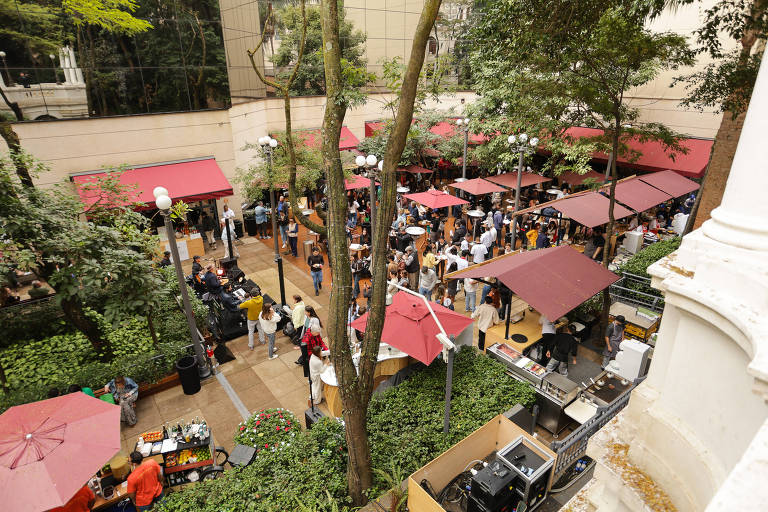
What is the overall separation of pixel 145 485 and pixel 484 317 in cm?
773

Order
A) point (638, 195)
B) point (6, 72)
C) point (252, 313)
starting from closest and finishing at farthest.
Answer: point (252, 313), point (6, 72), point (638, 195)

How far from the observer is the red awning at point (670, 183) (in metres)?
18.0

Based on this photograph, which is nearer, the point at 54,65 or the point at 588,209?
the point at 588,209

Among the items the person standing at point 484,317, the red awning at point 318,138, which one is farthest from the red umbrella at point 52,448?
the red awning at point 318,138

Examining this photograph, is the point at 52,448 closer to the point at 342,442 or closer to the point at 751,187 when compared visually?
the point at 342,442

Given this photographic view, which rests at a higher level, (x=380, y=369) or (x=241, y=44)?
(x=241, y=44)

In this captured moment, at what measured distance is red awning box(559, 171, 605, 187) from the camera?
21.0 m

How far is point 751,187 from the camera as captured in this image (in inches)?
74.4

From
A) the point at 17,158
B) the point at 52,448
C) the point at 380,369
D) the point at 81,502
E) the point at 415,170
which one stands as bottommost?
the point at 81,502

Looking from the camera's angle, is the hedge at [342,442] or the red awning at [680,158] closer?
the hedge at [342,442]

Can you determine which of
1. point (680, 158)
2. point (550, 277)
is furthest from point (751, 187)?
point (680, 158)

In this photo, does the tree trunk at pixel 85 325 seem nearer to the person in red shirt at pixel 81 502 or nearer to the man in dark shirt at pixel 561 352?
the person in red shirt at pixel 81 502

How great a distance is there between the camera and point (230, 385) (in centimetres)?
1035

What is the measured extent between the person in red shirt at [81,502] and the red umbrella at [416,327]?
514 cm
